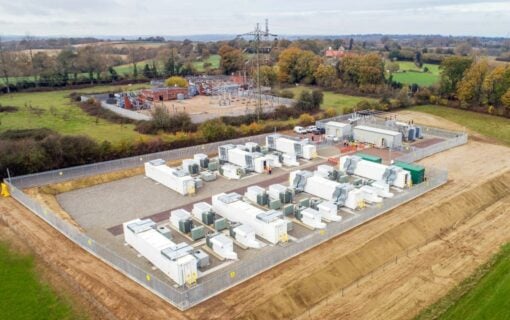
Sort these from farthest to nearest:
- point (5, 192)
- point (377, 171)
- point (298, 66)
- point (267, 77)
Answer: point (298, 66) → point (267, 77) → point (377, 171) → point (5, 192)

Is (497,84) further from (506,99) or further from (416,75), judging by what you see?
(416,75)

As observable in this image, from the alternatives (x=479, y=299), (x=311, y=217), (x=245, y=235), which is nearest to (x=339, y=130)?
→ (x=311, y=217)

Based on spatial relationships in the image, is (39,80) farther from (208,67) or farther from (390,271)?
(390,271)

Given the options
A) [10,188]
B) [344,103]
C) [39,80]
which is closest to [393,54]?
[344,103]

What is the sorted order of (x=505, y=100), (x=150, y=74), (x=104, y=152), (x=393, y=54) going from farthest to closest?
(x=393, y=54) → (x=150, y=74) → (x=505, y=100) → (x=104, y=152)

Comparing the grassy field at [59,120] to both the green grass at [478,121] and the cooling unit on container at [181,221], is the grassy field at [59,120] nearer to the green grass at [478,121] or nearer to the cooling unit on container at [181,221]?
the cooling unit on container at [181,221]

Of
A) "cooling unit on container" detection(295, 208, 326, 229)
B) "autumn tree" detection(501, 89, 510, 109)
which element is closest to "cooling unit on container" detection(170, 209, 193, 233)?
"cooling unit on container" detection(295, 208, 326, 229)

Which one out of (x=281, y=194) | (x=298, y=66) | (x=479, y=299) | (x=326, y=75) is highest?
(x=298, y=66)
